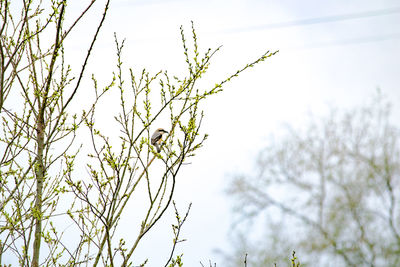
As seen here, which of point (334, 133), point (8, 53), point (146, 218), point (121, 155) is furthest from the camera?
point (334, 133)

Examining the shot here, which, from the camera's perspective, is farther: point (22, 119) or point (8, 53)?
point (22, 119)

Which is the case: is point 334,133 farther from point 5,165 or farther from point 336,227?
point 5,165

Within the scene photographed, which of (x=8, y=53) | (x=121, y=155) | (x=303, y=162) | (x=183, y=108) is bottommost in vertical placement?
(x=121, y=155)

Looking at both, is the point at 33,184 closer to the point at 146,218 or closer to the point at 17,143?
the point at 17,143

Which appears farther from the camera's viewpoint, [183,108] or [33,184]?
[33,184]

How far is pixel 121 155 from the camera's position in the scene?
6.97 feet

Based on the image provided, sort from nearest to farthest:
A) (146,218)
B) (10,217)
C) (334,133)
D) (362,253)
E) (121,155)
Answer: (146,218)
(121,155)
(10,217)
(362,253)
(334,133)

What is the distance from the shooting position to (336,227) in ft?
35.2

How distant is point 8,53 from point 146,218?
1.37m

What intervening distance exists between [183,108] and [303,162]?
10.6m

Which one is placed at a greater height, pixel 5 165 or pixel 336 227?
pixel 336 227

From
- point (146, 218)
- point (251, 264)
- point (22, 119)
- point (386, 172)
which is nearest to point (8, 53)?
point (22, 119)

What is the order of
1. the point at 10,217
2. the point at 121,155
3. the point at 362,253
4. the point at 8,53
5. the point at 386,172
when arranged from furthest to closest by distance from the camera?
the point at 386,172 < the point at 362,253 < the point at 10,217 < the point at 8,53 < the point at 121,155

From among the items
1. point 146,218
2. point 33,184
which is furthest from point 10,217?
point 146,218
